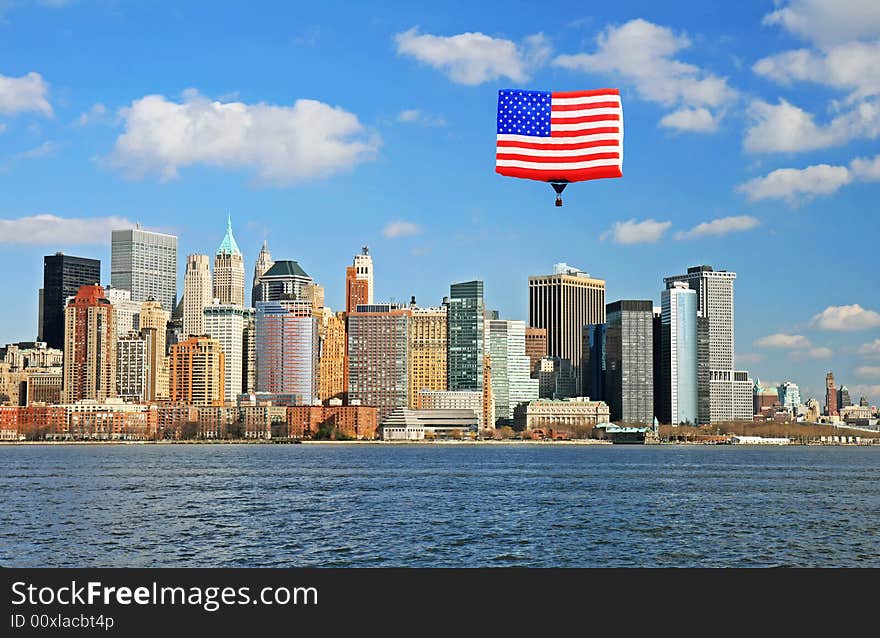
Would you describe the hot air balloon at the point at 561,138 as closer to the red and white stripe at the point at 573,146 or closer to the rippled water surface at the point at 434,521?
the red and white stripe at the point at 573,146

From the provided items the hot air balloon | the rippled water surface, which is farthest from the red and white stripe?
the rippled water surface

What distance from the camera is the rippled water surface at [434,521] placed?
52.1 metres

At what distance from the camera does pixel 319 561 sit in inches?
1992

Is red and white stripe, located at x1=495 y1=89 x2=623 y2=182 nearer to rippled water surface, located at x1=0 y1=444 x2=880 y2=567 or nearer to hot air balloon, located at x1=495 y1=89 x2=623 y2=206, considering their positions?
hot air balloon, located at x1=495 y1=89 x2=623 y2=206

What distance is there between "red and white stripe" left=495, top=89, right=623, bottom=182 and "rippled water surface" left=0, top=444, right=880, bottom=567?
1800 centimetres

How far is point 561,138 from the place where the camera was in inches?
1543

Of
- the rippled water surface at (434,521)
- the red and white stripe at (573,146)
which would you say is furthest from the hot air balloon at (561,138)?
the rippled water surface at (434,521)

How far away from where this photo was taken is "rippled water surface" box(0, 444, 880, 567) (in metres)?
52.1
